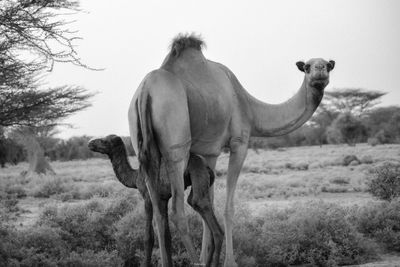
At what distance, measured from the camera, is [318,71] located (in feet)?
23.5

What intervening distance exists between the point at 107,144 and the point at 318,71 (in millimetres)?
2660

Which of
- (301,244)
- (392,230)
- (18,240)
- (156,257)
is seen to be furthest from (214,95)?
(392,230)

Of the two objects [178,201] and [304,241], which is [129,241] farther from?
[178,201]

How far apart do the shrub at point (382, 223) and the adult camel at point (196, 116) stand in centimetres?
354

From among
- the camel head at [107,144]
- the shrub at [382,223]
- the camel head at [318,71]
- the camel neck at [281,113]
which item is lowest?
the shrub at [382,223]

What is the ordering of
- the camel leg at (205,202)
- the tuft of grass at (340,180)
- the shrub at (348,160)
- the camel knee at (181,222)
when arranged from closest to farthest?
the camel knee at (181,222) < the camel leg at (205,202) < the tuft of grass at (340,180) < the shrub at (348,160)

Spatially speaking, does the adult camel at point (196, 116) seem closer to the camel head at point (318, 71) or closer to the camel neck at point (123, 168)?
the camel head at point (318, 71)

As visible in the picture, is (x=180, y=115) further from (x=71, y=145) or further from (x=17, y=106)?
(x=71, y=145)

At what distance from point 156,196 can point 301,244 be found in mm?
3866

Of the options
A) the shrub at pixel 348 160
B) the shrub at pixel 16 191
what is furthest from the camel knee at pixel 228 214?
the shrub at pixel 348 160

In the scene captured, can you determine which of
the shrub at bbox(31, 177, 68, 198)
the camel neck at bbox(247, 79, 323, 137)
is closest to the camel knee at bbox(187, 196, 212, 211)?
the camel neck at bbox(247, 79, 323, 137)

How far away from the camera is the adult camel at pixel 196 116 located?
6125mm

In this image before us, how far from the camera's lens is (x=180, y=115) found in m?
6.16

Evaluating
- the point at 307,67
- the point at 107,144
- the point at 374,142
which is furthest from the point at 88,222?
the point at 374,142
